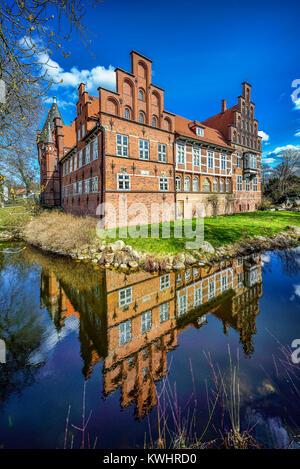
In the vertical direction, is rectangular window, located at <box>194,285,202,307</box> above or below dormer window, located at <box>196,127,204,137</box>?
below

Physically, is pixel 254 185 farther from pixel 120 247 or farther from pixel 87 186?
pixel 120 247

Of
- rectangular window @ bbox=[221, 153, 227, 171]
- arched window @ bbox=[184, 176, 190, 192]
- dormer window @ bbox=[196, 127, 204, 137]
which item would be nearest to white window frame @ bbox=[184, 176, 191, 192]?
arched window @ bbox=[184, 176, 190, 192]

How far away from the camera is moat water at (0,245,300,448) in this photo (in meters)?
2.76

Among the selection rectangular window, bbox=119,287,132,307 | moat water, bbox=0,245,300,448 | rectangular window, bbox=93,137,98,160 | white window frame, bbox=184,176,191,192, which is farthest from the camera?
white window frame, bbox=184,176,191,192

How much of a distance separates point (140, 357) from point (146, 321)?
144cm

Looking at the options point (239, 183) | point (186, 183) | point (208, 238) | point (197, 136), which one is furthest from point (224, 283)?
point (239, 183)

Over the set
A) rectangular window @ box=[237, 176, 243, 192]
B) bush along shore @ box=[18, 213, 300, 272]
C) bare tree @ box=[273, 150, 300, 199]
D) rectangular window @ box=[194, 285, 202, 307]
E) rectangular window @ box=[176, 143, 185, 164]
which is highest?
bare tree @ box=[273, 150, 300, 199]

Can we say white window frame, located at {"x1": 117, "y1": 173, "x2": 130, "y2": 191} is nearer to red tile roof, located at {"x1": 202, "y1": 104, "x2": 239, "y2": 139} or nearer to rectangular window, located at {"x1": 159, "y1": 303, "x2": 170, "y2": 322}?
rectangular window, located at {"x1": 159, "y1": 303, "x2": 170, "y2": 322}

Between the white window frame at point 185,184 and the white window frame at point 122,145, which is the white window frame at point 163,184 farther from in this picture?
the white window frame at point 122,145

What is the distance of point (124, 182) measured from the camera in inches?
584

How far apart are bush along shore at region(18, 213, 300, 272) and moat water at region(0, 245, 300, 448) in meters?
1.86

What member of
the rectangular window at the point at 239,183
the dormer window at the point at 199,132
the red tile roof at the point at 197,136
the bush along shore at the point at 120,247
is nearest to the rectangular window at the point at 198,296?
the bush along shore at the point at 120,247

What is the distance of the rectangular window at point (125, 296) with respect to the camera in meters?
6.58
